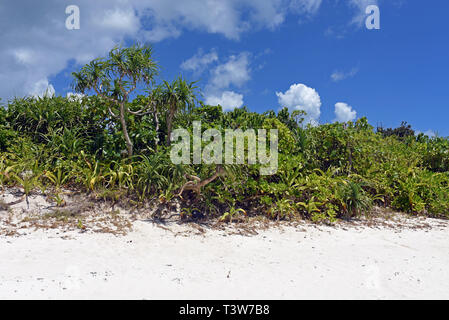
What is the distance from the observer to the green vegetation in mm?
6855

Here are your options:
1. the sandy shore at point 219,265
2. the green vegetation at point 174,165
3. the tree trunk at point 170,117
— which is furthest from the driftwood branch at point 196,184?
the tree trunk at point 170,117

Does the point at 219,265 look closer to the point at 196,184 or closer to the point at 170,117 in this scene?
the point at 196,184

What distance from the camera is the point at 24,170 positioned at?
7.17 meters

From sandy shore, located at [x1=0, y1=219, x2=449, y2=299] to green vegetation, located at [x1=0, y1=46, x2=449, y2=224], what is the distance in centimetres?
109

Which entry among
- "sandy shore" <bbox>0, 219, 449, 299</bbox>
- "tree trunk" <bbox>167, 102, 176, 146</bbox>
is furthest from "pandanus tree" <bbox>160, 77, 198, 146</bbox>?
"sandy shore" <bbox>0, 219, 449, 299</bbox>

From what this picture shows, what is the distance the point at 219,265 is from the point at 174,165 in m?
2.98

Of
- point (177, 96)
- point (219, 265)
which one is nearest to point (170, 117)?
point (177, 96)

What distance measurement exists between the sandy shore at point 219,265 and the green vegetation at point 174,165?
109cm

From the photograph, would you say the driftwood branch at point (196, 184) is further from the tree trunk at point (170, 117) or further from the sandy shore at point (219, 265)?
the tree trunk at point (170, 117)

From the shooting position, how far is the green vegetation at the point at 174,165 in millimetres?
6855

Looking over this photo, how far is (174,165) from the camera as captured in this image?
270 inches

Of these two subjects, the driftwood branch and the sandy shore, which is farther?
the driftwood branch

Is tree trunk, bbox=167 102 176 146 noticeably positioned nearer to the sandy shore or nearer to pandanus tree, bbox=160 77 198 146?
pandanus tree, bbox=160 77 198 146
